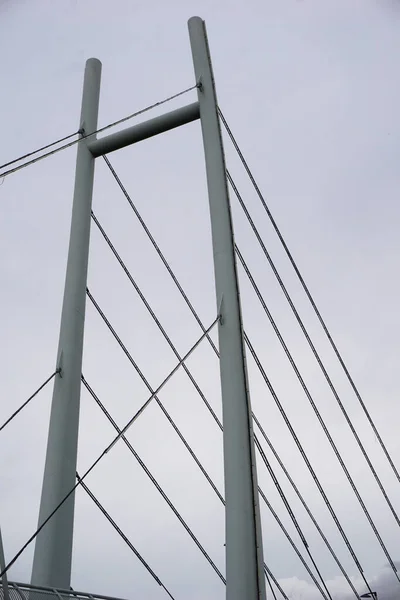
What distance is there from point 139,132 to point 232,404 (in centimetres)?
444

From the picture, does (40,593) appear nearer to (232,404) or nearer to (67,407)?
(67,407)

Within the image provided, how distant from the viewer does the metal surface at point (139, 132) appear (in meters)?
8.84

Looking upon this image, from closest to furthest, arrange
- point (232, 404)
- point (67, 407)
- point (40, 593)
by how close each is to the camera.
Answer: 1. point (40, 593)
2. point (232, 404)
3. point (67, 407)

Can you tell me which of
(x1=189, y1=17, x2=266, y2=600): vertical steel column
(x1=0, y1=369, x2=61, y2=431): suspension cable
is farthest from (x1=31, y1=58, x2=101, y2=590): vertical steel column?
(x1=189, y1=17, x2=266, y2=600): vertical steel column

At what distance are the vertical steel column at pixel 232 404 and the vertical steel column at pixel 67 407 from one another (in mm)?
1812

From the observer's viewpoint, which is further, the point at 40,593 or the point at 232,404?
the point at 232,404

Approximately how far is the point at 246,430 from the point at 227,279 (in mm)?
1756

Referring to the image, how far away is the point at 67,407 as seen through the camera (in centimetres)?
737

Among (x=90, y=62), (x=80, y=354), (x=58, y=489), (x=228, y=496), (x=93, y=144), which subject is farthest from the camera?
(x=90, y=62)

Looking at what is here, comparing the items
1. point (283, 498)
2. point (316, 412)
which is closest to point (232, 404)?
point (283, 498)

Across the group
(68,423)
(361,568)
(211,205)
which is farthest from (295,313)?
(68,423)

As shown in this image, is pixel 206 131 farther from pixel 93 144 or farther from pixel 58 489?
pixel 58 489

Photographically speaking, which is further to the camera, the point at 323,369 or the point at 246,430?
the point at 323,369

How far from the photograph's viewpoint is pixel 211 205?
784cm
